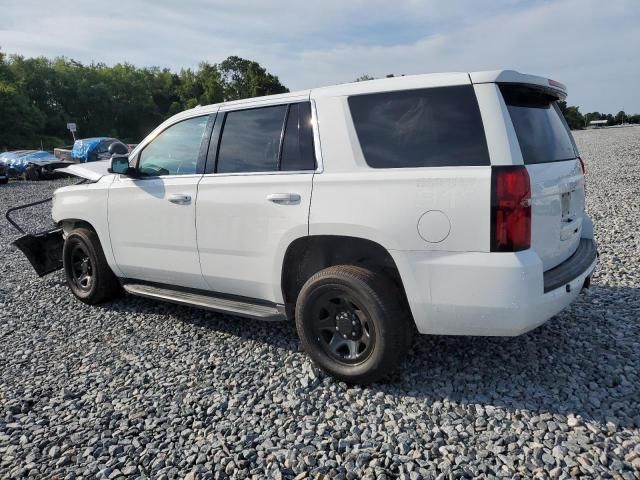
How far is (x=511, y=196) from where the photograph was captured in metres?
2.46

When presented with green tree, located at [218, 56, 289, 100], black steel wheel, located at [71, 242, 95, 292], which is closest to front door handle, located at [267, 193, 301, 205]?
black steel wheel, located at [71, 242, 95, 292]

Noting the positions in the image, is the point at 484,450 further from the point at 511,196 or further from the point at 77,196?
the point at 77,196

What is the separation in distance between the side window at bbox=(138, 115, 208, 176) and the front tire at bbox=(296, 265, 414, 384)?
1.57 m

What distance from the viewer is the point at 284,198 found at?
10.2 ft

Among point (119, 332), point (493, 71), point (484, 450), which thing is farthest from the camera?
point (119, 332)

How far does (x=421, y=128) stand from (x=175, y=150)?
2243 mm

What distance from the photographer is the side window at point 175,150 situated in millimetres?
3842

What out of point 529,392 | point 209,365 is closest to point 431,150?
point 529,392

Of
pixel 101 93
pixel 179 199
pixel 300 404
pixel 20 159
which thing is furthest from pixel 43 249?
pixel 101 93

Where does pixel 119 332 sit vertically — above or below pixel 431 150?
below

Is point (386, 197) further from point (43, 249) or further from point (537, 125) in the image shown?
point (43, 249)

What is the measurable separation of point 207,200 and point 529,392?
2.60 metres

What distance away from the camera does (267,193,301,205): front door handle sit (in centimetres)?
308

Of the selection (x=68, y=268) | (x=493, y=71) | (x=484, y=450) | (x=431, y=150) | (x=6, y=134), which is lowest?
(x=484, y=450)
